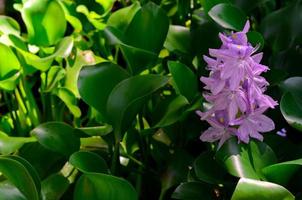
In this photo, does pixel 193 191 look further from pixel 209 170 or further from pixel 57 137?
pixel 57 137

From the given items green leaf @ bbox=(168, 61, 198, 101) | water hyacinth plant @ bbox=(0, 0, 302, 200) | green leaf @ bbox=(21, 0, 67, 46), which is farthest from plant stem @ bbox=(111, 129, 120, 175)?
green leaf @ bbox=(21, 0, 67, 46)

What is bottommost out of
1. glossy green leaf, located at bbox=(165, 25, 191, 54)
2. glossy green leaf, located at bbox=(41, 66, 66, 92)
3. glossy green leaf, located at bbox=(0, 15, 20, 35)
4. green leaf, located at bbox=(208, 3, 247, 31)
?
glossy green leaf, located at bbox=(41, 66, 66, 92)

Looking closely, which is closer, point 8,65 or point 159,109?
point 159,109

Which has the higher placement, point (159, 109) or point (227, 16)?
point (227, 16)

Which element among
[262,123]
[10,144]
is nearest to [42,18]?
[10,144]

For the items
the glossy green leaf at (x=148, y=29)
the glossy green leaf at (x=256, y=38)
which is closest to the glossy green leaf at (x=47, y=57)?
the glossy green leaf at (x=148, y=29)

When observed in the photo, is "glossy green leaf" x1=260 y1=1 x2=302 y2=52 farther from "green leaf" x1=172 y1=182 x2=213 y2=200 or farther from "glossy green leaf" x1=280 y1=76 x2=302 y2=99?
"green leaf" x1=172 y1=182 x2=213 y2=200

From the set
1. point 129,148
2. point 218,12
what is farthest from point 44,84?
point 218,12
